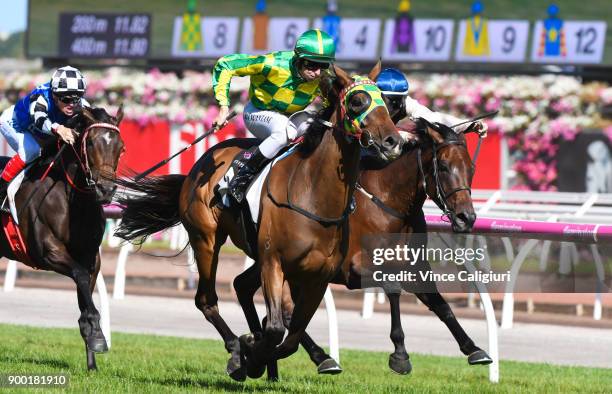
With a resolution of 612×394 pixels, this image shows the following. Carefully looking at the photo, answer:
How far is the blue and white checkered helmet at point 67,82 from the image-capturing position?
24.0 feet

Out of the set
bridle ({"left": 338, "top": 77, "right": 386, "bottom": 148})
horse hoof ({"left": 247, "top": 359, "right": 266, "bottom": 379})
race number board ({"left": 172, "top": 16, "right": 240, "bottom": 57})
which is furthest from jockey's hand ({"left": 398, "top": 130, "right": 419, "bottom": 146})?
race number board ({"left": 172, "top": 16, "right": 240, "bottom": 57})

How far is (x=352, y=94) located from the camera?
564 centimetres

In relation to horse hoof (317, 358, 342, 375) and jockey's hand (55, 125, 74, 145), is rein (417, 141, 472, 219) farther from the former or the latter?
jockey's hand (55, 125, 74, 145)

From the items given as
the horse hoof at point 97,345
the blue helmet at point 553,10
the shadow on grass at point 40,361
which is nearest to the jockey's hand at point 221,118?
the horse hoof at point 97,345

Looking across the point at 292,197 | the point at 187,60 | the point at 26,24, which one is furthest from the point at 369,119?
the point at 26,24

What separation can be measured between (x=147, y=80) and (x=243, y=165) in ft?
42.3

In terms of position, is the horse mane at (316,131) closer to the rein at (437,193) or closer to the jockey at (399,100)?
the rein at (437,193)

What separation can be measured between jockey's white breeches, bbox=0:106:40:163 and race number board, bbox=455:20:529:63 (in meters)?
10.2

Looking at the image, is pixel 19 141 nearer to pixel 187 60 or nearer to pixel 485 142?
pixel 485 142

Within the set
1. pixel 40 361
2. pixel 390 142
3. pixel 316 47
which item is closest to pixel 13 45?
pixel 40 361

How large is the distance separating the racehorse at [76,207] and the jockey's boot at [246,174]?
0.87 metres

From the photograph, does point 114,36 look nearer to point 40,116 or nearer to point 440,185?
point 40,116

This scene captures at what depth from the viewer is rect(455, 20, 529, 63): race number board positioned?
1692 cm

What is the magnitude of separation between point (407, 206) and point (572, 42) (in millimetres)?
10181
